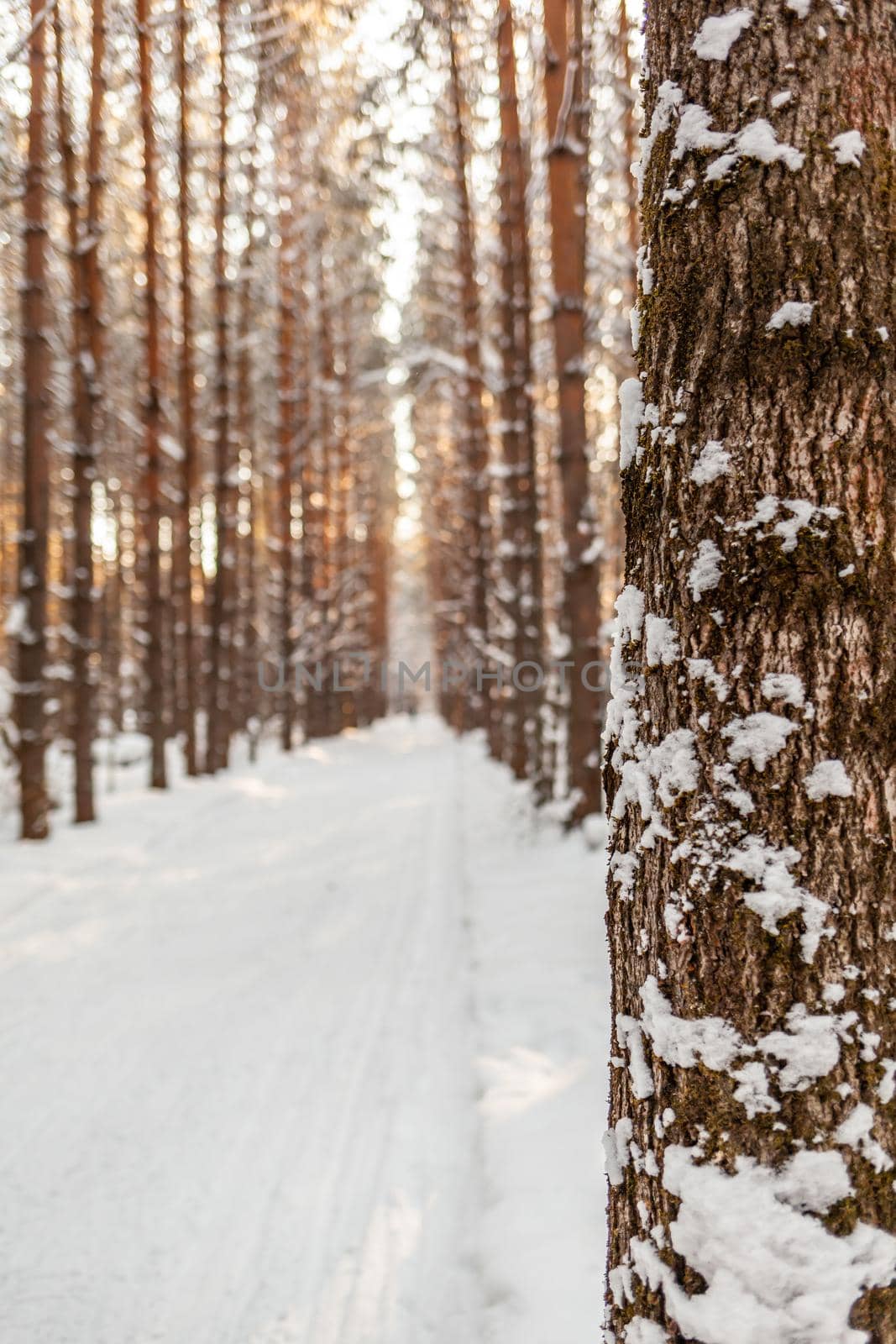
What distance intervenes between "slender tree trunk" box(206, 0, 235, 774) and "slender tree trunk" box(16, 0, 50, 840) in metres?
5.06

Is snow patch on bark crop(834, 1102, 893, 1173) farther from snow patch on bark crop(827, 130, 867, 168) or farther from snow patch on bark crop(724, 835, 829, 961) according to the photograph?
snow patch on bark crop(827, 130, 867, 168)

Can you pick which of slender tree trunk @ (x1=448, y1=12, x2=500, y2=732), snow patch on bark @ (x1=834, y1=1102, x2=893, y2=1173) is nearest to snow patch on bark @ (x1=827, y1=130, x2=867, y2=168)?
snow patch on bark @ (x1=834, y1=1102, x2=893, y2=1173)

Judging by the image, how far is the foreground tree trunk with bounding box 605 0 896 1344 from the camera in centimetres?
131

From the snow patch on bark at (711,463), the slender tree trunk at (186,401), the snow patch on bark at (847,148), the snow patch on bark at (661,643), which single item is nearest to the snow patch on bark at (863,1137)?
the snow patch on bark at (661,643)

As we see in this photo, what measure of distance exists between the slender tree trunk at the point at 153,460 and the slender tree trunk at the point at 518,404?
481 cm

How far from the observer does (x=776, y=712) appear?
1.35m

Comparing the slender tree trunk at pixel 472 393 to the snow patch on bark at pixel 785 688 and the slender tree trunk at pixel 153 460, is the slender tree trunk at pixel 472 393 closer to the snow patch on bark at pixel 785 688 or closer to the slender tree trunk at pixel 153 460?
the slender tree trunk at pixel 153 460

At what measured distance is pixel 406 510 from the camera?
39.0 metres

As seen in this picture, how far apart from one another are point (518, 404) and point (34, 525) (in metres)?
5.80

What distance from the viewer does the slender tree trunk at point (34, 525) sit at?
828cm

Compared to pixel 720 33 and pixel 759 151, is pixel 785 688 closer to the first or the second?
pixel 759 151

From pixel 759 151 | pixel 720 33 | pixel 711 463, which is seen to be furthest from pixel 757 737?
pixel 720 33

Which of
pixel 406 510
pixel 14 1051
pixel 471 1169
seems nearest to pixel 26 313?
pixel 14 1051

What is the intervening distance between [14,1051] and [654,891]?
393 centimetres
